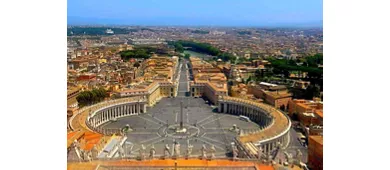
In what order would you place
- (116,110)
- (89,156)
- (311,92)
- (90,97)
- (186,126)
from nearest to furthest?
(89,156), (186,126), (116,110), (90,97), (311,92)

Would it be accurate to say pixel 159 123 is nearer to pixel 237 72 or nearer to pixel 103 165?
pixel 103 165

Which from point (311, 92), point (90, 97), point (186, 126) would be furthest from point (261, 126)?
point (90, 97)

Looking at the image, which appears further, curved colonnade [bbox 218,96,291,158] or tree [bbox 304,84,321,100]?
tree [bbox 304,84,321,100]

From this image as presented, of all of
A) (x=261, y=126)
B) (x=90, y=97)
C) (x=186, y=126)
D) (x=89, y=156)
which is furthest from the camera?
(x=90, y=97)

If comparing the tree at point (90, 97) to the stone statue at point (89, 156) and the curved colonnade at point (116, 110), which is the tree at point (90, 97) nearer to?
the curved colonnade at point (116, 110)

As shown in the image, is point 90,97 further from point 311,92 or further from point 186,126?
point 311,92

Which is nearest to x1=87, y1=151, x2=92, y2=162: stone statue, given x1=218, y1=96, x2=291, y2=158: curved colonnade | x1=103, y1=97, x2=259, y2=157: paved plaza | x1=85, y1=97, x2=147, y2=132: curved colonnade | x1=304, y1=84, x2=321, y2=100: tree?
x1=103, y1=97, x2=259, y2=157: paved plaza

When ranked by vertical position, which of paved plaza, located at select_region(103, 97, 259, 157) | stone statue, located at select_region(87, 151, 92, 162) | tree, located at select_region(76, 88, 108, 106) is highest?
tree, located at select_region(76, 88, 108, 106)

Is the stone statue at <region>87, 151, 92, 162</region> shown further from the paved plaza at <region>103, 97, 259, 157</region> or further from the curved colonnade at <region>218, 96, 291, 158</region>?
the curved colonnade at <region>218, 96, 291, 158</region>

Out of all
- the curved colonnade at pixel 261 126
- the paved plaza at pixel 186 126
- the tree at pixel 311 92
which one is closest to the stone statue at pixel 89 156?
the paved plaza at pixel 186 126

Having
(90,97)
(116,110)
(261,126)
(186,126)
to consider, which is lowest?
(261,126)
